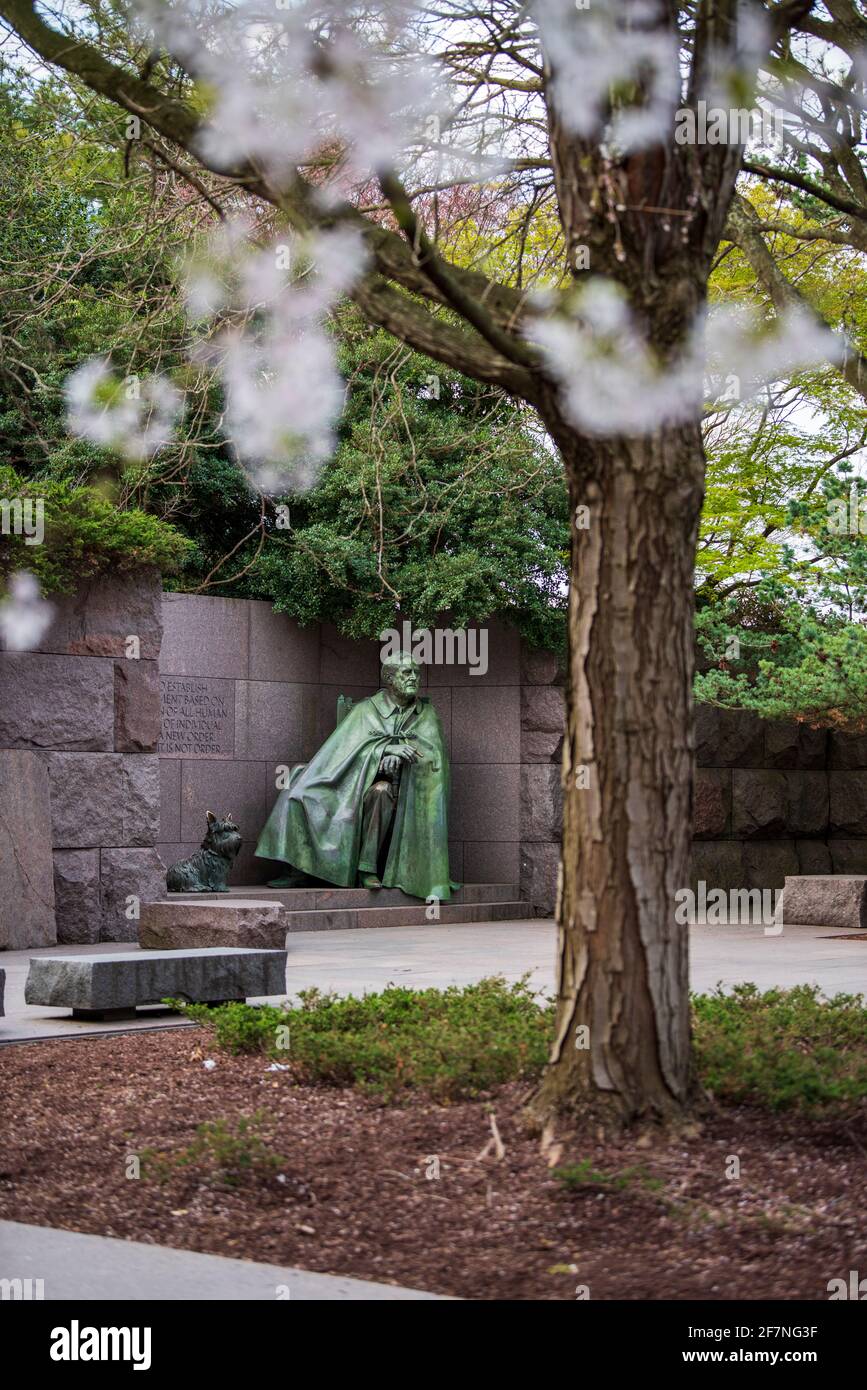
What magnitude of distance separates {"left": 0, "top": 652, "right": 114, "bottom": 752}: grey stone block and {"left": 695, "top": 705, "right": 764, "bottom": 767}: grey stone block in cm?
770

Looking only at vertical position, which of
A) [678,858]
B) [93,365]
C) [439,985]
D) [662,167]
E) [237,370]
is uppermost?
[93,365]

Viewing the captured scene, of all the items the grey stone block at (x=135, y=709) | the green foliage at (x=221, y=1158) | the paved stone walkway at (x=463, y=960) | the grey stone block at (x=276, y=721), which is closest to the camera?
the green foliage at (x=221, y=1158)

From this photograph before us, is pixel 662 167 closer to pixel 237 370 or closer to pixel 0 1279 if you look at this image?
pixel 0 1279

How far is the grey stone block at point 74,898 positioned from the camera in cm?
1355

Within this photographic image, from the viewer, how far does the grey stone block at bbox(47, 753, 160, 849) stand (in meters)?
13.6

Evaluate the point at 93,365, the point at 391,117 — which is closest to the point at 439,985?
the point at 391,117

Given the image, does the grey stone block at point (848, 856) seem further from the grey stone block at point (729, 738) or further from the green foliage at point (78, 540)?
the green foliage at point (78, 540)

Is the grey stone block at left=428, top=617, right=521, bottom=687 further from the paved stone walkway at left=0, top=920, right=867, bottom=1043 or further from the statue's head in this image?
the paved stone walkway at left=0, top=920, right=867, bottom=1043

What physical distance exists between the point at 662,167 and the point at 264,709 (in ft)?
43.8

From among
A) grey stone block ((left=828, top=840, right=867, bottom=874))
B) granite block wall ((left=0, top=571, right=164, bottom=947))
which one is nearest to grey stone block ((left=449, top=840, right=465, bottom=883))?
grey stone block ((left=828, top=840, right=867, bottom=874))

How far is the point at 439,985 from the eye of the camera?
34.5ft

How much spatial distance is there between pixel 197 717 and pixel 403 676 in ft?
7.56

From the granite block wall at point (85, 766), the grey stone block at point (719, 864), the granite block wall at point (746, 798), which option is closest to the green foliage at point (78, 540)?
the granite block wall at point (85, 766)

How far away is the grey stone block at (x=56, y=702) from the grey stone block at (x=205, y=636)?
11.0ft
